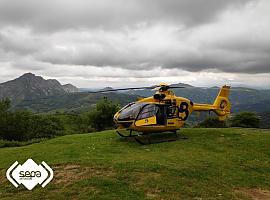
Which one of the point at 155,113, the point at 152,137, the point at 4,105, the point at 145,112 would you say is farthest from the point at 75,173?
the point at 4,105

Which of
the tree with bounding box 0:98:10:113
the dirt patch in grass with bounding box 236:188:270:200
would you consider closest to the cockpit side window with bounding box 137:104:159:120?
the dirt patch in grass with bounding box 236:188:270:200

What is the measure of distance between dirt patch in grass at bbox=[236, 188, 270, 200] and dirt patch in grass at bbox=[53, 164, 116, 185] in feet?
18.1

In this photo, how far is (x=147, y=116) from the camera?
2209 cm

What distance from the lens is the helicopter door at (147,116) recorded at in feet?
71.2

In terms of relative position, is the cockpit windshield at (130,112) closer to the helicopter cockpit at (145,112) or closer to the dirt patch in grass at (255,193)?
the helicopter cockpit at (145,112)

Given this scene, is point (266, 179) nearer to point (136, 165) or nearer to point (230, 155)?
point (230, 155)

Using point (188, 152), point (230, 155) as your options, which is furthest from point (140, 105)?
point (230, 155)

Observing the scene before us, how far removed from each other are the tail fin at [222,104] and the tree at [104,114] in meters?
27.4

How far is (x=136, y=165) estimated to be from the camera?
592 inches

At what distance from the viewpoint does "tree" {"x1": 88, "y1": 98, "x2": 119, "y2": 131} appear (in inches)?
2141

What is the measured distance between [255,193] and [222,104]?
1657 centimetres

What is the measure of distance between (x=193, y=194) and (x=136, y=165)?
3.88 meters

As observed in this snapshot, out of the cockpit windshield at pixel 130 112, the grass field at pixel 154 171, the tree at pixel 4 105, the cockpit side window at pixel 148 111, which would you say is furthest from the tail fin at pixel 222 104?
the tree at pixel 4 105

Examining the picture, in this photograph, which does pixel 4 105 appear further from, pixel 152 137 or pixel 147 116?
pixel 147 116
